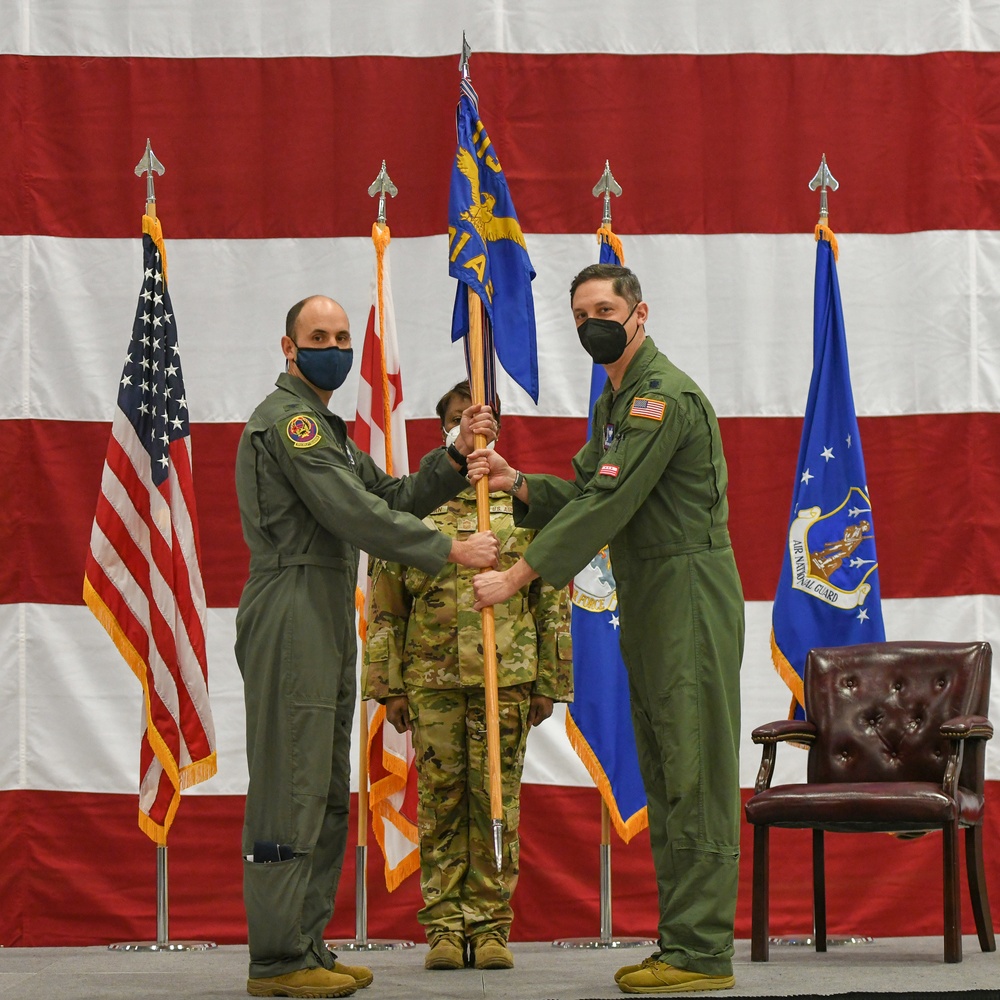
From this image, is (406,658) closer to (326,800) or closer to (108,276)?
(326,800)

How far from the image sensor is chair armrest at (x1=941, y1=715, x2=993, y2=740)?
4.02m

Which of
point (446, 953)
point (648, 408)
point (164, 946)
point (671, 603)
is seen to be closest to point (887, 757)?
→ point (671, 603)

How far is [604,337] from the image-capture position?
11.8 ft

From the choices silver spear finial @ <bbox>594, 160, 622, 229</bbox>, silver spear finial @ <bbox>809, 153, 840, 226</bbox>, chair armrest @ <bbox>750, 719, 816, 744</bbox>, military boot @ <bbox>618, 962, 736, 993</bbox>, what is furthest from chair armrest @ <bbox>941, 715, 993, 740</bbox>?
silver spear finial @ <bbox>594, 160, 622, 229</bbox>

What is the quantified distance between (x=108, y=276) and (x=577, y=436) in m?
1.76

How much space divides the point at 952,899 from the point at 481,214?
224 centimetres

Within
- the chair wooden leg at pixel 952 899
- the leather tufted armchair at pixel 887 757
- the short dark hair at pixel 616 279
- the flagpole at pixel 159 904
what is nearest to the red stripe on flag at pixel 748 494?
the leather tufted armchair at pixel 887 757

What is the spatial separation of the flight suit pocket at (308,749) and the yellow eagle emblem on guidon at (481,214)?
4.51 ft

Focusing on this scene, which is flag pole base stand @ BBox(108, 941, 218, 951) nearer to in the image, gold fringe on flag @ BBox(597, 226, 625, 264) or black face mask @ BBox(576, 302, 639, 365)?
black face mask @ BBox(576, 302, 639, 365)

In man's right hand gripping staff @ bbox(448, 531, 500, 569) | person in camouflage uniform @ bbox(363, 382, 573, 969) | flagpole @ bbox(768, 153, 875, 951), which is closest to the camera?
man's right hand gripping staff @ bbox(448, 531, 500, 569)

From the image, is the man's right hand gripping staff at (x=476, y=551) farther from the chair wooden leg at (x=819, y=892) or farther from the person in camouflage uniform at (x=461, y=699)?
the chair wooden leg at (x=819, y=892)

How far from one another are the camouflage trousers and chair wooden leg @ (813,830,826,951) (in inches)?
37.4

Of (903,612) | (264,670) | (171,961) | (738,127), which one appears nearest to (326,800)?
(264,670)

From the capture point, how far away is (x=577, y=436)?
5078 mm
